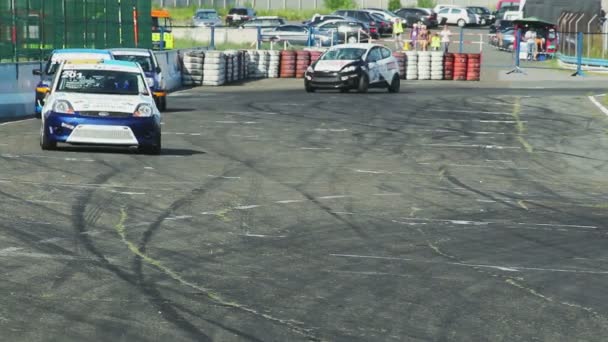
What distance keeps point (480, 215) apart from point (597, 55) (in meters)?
42.6

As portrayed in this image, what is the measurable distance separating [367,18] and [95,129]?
204ft

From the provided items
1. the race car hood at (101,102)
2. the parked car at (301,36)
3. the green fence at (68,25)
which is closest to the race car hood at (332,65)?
the green fence at (68,25)

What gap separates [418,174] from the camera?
771 inches

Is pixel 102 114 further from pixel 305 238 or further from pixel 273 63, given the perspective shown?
pixel 273 63

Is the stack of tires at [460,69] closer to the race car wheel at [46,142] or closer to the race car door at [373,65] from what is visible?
the race car door at [373,65]

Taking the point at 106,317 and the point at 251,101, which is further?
the point at 251,101

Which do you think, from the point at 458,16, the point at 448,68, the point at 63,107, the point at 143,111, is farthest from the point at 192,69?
the point at 458,16

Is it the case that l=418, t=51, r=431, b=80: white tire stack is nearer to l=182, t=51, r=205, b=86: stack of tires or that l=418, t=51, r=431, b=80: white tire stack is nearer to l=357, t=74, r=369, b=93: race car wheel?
l=182, t=51, r=205, b=86: stack of tires

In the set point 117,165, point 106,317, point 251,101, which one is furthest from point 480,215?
point 251,101

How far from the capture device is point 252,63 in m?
48.3

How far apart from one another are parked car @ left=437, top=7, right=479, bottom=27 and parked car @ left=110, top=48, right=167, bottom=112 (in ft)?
203

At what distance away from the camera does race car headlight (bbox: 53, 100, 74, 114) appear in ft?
63.1

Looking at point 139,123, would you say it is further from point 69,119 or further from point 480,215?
point 480,215

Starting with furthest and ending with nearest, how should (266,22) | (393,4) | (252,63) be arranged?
(393,4)
(266,22)
(252,63)
